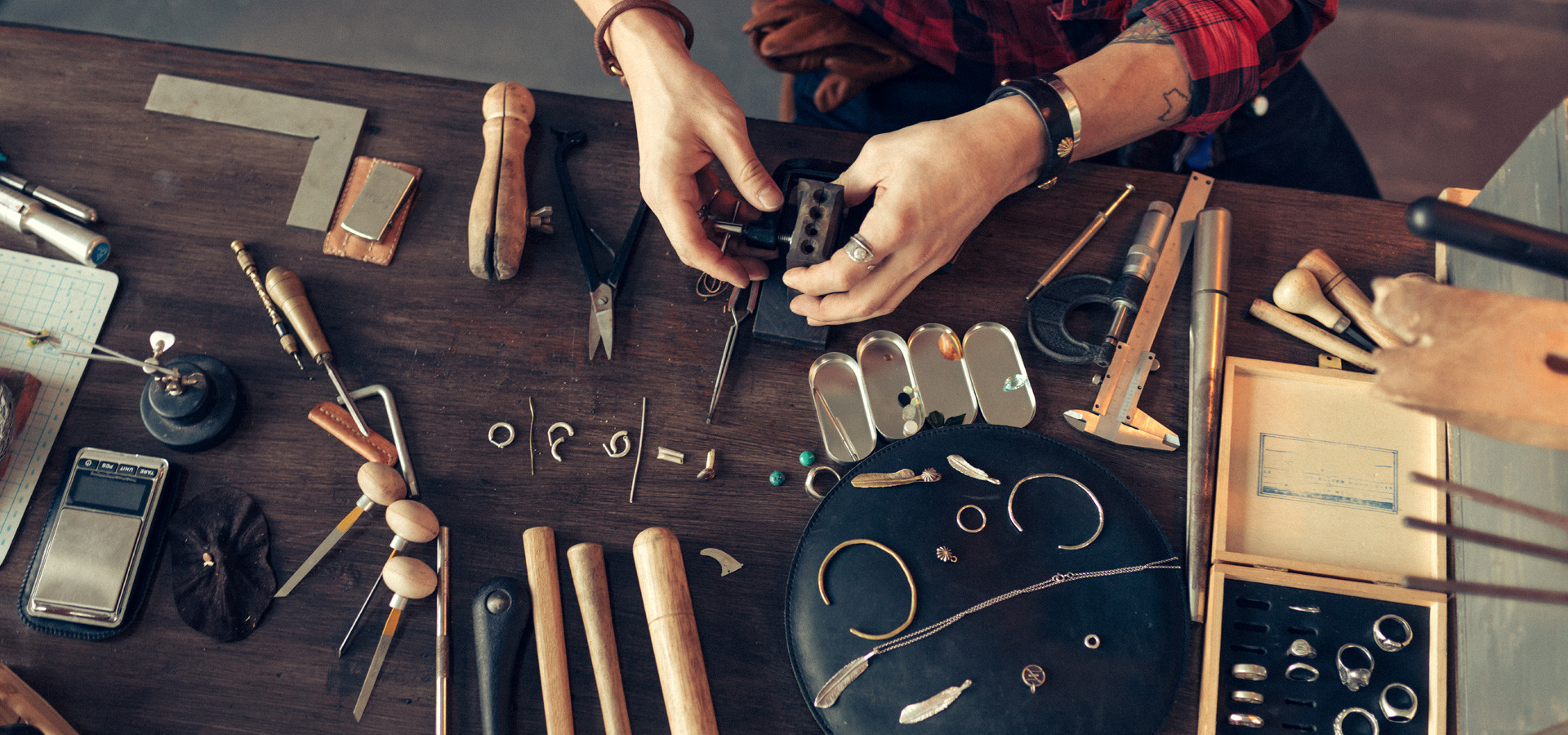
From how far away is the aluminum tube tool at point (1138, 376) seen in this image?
3.31 ft

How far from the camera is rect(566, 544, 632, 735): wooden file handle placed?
921mm

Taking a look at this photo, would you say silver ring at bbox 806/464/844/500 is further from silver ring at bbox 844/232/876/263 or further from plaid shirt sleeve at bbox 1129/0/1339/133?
plaid shirt sleeve at bbox 1129/0/1339/133

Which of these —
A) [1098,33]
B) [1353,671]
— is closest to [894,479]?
[1353,671]

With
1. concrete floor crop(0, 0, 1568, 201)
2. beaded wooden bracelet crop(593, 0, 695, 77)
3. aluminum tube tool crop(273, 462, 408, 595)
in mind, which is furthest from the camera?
concrete floor crop(0, 0, 1568, 201)

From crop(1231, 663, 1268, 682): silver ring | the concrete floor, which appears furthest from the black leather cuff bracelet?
the concrete floor

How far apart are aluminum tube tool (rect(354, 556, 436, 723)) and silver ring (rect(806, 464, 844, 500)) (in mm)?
476

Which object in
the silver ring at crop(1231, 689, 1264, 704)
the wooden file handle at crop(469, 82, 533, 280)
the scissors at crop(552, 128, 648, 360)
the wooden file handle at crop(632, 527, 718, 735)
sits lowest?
the silver ring at crop(1231, 689, 1264, 704)

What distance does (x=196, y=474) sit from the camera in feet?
3.41

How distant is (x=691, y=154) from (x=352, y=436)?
1.88ft

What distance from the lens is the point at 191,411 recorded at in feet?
3.33

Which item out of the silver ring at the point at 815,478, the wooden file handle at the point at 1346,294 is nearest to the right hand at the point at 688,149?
the silver ring at the point at 815,478

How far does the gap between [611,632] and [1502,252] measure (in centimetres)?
93

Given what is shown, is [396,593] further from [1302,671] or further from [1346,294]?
[1346,294]

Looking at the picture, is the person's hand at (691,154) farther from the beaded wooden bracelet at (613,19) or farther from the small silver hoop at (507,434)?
the small silver hoop at (507,434)
